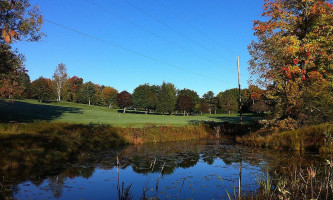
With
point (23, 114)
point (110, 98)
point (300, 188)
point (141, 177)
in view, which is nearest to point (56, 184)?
point (141, 177)

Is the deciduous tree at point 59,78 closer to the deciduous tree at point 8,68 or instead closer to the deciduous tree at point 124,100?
the deciduous tree at point 124,100

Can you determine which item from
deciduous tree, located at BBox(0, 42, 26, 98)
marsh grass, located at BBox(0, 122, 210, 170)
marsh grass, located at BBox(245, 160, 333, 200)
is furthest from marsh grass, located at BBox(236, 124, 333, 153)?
deciduous tree, located at BBox(0, 42, 26, 98)

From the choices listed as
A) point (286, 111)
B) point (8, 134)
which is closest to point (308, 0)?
point (286, 111)

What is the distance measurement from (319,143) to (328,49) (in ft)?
27.8

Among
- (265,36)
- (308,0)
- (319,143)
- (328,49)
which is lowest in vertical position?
(319,143)

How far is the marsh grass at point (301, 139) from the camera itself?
1698 cm

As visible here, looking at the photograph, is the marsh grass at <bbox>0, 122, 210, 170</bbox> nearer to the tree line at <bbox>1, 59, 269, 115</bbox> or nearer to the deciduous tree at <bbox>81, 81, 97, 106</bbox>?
the tree line at <bbox>1, 59, 269, 115</bbox>

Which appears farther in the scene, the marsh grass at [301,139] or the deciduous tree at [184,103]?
the deciduous tree at [184,103]

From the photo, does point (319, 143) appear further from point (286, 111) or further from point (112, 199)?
point (112, 199)

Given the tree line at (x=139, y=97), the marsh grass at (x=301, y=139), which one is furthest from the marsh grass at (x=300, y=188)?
the tree line at (x=139, y=97)

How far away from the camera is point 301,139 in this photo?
1834 cm

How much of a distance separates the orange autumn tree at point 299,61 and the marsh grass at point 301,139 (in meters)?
1.26

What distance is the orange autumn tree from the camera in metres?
19.4

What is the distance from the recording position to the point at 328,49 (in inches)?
A: 797
